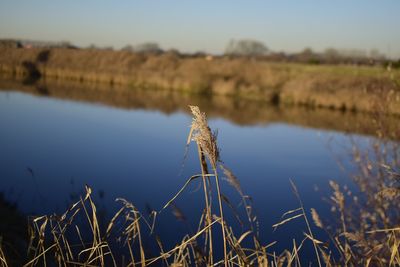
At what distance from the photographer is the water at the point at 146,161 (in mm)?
5966

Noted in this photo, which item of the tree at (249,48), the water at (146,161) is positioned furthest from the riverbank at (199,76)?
the tree at (249,48)

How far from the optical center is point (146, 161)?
8172mm

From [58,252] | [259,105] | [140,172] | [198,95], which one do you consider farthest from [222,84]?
[58,252]

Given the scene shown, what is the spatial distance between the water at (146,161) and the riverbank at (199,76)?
523cm

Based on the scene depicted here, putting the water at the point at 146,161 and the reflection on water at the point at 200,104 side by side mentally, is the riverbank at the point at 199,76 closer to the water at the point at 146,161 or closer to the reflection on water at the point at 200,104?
the reflection on water at the point at 200,104

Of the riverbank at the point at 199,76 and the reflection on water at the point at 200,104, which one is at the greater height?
the riverbank at the point at 199,76

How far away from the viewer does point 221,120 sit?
13.4m

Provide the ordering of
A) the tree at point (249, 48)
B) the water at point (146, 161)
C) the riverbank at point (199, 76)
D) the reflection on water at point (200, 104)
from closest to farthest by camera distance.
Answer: the water at point (146, 161), the reflection on water at point (200, 104), the riverbank at point (199, 76), the tree at point (249, 48)

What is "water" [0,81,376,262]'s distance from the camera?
5966 millimetres

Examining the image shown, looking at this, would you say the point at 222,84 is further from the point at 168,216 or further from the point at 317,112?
the point at 168,216

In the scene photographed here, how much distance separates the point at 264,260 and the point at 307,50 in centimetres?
7099

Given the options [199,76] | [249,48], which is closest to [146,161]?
[199,76]

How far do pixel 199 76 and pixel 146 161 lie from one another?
45.4 ft

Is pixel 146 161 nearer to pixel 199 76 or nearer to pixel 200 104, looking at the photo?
pixel 200 104
